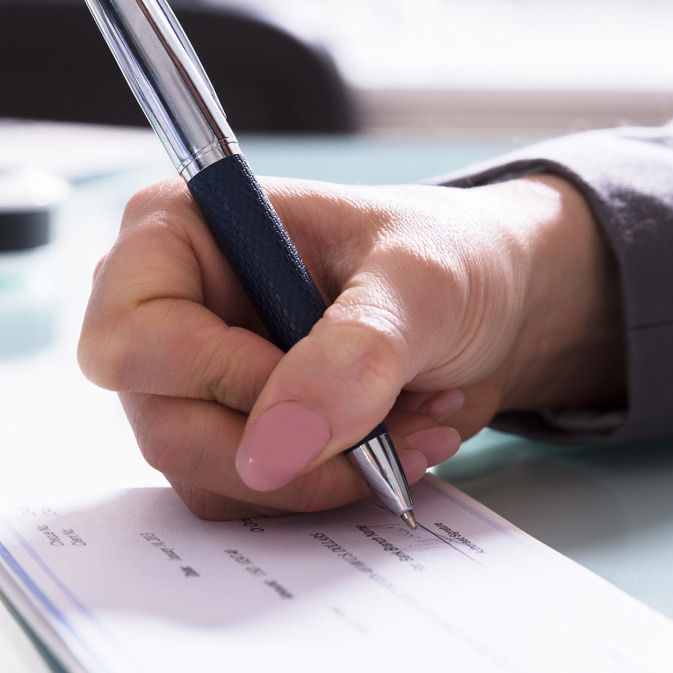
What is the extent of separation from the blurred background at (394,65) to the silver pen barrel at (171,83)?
1010 millimetres

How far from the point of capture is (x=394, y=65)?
5.95ft

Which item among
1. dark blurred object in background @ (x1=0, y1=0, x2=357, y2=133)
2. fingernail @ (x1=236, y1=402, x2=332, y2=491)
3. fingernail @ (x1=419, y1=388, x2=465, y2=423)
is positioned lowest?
fingernail @ (x1=419, y1=388, x2=465, y2=423)

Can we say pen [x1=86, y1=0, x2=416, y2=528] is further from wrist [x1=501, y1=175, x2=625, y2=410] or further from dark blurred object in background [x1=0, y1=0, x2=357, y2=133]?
dark blurred object in background [x1=0, y1=0, x2=357, y2=133]

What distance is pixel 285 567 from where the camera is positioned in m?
0.30

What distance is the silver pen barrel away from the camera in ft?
1.08

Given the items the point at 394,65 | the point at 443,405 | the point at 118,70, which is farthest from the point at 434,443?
the point at 394,65

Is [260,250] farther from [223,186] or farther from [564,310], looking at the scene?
[564,310]

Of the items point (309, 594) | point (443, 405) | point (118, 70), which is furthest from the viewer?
point (118, 70)

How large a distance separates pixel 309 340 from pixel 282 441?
0.11 ft

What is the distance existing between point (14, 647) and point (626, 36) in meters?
1.87

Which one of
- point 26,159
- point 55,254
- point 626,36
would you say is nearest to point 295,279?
point 55,254

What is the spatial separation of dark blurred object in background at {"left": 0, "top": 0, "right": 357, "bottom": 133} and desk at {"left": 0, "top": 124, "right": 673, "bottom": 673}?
93 cm

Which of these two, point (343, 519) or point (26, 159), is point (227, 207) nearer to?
point (343, 519)

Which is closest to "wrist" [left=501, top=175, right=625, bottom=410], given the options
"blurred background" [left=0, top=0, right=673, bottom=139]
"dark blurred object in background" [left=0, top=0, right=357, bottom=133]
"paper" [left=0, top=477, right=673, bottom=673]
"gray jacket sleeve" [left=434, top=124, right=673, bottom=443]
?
"gray jacket sleeve" [left=434, top=124, right=673, bottom=443]
